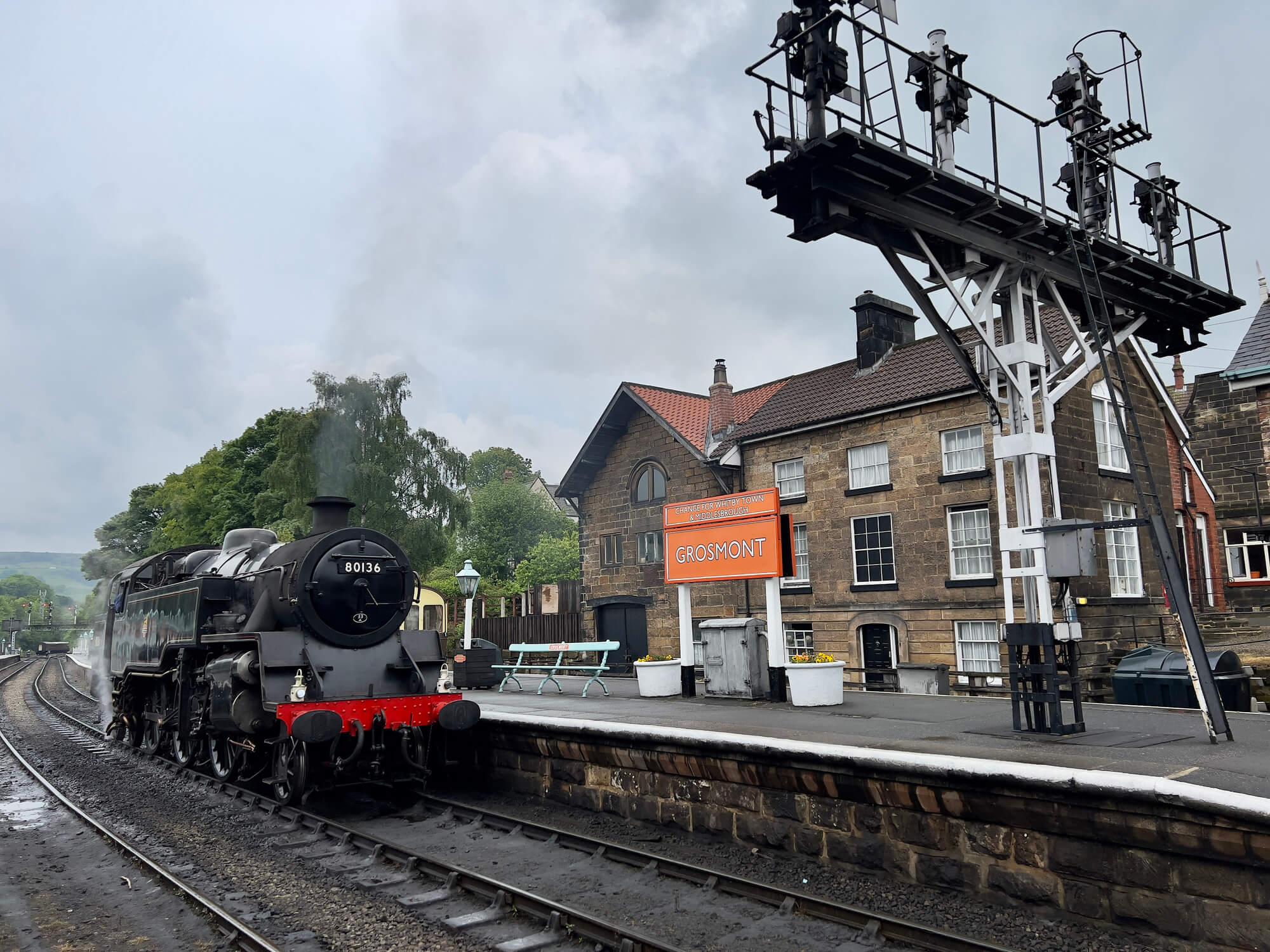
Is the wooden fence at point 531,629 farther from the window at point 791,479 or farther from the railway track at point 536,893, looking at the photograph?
the railway track at point 536,893

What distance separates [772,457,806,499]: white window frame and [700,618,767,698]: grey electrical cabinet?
8.03 m

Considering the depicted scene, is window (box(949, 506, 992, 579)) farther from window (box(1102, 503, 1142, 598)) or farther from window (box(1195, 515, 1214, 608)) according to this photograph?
window (box(1195, 515, 1214, 608))

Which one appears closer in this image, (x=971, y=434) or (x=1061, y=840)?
(x=1061, y=840)

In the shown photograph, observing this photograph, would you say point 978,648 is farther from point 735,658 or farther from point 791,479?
point 735,658

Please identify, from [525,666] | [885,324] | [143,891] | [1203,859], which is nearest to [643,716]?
[143,891]

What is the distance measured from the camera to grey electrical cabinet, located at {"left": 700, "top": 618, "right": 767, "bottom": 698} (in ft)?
38.0

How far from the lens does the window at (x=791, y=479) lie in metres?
19.9

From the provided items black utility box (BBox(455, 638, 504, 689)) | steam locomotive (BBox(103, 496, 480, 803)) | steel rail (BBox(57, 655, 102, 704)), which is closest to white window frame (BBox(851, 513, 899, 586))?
black utility box (BBox(455, 638, 504, 689))

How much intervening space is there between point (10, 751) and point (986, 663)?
16613 mm

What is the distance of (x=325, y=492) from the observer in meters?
15.2

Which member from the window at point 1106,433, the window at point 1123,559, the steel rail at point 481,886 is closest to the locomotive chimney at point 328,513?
the steel rail at point 481,886

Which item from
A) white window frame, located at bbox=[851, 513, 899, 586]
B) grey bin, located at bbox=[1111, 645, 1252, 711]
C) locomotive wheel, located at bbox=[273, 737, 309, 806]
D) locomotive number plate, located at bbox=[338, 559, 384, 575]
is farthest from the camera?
white window frame, located at bbox=[851, 513, 899, 586]

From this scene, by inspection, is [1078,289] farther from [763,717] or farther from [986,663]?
[986,663]

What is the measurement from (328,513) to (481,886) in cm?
562
